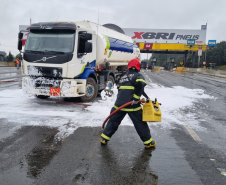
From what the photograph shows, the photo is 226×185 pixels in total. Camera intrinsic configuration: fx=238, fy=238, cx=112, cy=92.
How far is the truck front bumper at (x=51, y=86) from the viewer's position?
26.0 feet

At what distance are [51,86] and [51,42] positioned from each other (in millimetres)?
1528

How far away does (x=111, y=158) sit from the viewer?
4.02 m

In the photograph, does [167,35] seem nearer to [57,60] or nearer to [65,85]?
[57,60]

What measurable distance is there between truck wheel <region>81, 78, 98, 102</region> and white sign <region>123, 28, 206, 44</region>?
39.7 meters

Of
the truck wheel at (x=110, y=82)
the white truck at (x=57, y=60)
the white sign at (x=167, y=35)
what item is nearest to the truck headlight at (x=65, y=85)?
the white truck at (x=57, y=60)

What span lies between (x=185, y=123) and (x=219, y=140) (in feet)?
4.40

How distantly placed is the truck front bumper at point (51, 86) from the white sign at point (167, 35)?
4114cm

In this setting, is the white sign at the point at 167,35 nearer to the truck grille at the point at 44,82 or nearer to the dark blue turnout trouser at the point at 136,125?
the truck grille at the point at 44,82

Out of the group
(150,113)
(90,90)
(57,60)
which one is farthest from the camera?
(90,90)

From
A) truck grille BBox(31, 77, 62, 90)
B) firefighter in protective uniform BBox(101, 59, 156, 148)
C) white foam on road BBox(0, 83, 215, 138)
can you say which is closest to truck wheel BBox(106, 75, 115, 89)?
white foam on road BBox(0, 83, 215, 138)

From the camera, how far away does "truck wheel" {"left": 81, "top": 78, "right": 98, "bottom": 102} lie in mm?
9150

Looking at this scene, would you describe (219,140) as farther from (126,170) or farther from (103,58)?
(103,58)

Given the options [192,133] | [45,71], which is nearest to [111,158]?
[192,133]

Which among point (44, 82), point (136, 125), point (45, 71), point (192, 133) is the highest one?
point (45, 71)
